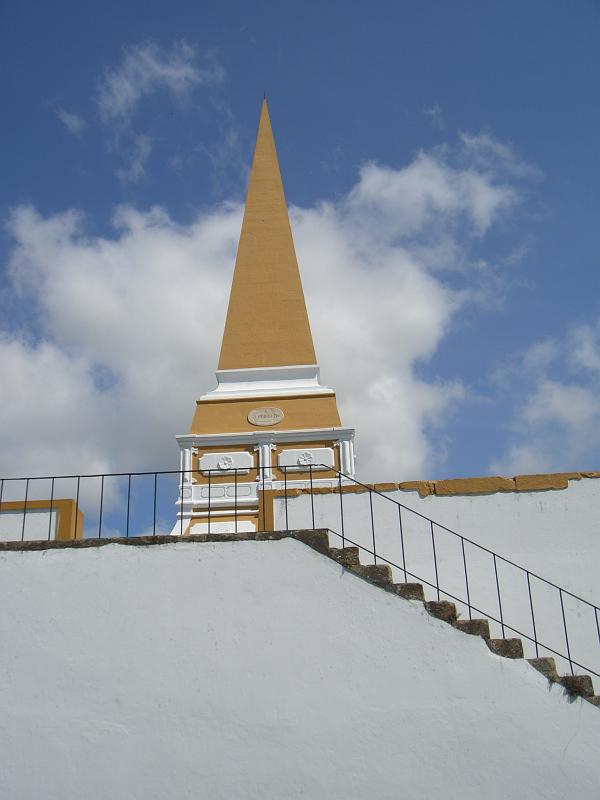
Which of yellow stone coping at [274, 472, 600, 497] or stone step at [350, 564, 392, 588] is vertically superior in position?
yellow stone coping at [274, 472, 600, 497]

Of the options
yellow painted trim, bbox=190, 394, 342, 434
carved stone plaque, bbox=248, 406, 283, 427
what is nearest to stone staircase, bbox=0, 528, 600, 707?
yellow painted trim, bbox=190, 394, 342, 434

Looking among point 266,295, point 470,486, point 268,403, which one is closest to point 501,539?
point 470,486

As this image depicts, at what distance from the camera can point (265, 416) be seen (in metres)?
17.0

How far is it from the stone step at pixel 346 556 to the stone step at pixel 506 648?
1397 mm

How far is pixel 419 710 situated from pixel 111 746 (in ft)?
9.12

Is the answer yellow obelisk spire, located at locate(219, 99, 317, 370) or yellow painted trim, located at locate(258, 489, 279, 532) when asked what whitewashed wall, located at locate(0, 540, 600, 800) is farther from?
yellow obelisk spire, located at locate(219, 99, 317, 370)

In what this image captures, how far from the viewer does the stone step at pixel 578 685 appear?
23.2 ft

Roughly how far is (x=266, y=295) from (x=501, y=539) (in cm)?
1108

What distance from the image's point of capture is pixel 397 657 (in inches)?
284

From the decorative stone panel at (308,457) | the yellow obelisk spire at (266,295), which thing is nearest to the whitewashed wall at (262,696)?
the decorative stone panel at (308,457)

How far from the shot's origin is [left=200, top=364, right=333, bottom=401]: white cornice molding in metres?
17.6

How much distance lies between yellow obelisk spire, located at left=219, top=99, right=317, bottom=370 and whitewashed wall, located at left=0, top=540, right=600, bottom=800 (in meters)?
11.0

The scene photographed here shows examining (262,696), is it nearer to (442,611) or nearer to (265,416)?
(442,611)

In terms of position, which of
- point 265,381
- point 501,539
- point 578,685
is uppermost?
point 265,381
